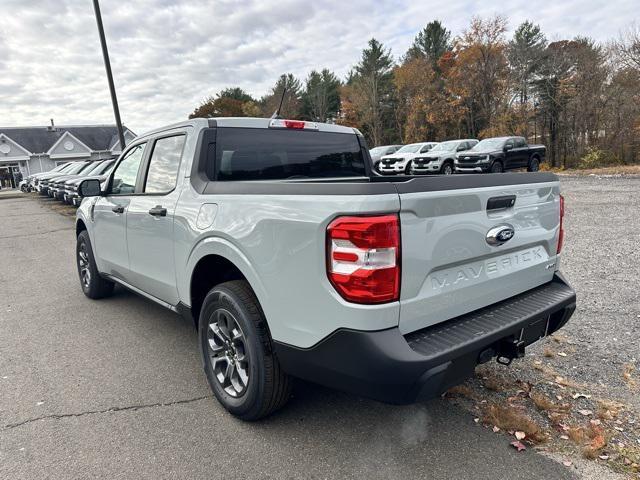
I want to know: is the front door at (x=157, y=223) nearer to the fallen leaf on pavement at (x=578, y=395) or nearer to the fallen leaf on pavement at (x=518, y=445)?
the fallen leaf on pavement at (x=518, y=445)

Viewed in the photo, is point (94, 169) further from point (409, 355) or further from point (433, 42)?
point (433, 42)

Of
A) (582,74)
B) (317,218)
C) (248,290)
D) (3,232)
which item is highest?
(582,74)

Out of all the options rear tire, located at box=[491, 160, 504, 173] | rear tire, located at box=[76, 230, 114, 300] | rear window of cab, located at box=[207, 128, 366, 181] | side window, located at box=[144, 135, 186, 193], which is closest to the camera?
rear window of cab, located at box=[207, 128, 366, 181]

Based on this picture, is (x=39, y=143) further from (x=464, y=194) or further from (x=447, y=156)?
(x=464, y=194)

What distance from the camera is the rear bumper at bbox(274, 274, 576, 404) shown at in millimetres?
2053

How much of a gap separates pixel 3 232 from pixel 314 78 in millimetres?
49160

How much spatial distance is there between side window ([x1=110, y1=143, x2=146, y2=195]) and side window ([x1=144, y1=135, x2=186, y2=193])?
34 centimetres

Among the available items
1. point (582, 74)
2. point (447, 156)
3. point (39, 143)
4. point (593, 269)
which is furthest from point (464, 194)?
point (39, 143)

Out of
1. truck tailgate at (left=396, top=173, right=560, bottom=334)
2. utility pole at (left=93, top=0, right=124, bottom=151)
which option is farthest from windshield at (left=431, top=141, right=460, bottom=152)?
truck tailgate at (left=396, top=173, right=560, bottom=334)

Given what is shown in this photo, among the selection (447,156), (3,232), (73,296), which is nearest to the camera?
(73,296)

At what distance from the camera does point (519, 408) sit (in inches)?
115

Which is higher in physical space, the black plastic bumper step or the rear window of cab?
the rear window of cab

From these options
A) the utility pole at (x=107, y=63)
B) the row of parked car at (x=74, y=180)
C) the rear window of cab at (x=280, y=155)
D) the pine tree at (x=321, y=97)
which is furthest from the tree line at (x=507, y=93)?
the rear window of cab at (x=280, y=155)

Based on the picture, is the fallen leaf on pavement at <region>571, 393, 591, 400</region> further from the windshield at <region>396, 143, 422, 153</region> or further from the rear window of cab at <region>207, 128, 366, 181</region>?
the windshield at <region>396, 143, 422, 153</region>
